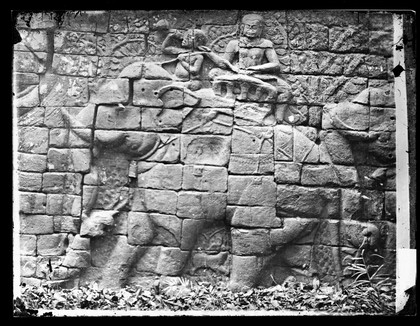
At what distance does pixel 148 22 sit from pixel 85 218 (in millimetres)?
1880

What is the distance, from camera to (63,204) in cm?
988

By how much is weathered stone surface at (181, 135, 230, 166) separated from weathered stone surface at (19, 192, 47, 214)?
1350 millimetres

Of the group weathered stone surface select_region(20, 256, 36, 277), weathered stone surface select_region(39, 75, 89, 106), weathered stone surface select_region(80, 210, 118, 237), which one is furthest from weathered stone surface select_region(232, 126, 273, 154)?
weathered stone surface select_region(20, 256, 36, 277)

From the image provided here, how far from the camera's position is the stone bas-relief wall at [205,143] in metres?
9.76

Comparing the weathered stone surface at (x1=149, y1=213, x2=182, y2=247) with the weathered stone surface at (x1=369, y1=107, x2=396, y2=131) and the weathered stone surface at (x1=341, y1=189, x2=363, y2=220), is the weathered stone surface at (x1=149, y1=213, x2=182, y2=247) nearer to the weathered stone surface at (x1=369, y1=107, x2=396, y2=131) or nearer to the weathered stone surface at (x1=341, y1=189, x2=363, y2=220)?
the weathered stone surface at (x1=341, y1=189, x2=363, y2=220)

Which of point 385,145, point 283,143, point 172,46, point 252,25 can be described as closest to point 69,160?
point 172,46

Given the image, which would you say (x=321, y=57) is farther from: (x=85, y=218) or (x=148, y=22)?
(x=85, y=218)

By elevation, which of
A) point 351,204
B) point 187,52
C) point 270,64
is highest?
point 187,52

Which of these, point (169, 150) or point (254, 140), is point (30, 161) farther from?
point (254, 140)

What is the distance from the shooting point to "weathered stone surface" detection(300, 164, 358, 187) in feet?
32.1

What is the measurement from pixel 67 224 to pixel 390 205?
296 cm

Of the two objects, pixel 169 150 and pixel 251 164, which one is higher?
pixel 169 150

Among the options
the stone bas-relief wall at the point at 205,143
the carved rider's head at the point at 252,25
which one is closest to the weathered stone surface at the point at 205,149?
the stone bas-relief wall at the point at 205,143

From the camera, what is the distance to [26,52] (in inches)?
387
